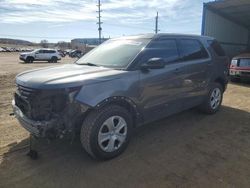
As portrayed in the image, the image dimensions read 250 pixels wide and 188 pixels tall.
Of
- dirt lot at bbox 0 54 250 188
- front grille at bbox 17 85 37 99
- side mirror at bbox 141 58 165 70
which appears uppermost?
side mirror at bbox 141 58 165 70

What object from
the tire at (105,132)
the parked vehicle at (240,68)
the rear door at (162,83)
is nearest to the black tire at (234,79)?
the parked vehicle at (240,68)

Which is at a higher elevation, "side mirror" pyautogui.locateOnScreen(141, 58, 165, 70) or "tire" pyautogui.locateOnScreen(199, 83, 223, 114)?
"side mirror" pyautogui.locateOnScreen(141, 58, 165, 70)

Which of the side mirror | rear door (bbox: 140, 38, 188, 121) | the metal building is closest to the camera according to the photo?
the side mirror

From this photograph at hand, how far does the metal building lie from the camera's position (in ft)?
50.2

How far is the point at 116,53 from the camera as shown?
445 cm

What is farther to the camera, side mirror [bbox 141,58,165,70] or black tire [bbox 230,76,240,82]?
black tire [bbox 230,76,240,82]

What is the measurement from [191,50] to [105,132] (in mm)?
2737

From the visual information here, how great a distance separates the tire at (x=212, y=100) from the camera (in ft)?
19.2

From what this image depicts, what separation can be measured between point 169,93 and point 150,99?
0.53 meters

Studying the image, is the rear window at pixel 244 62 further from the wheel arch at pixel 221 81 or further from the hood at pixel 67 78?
the hood at pixel 67 78

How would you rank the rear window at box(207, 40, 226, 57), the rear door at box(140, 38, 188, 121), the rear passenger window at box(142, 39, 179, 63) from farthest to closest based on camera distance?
the rear window at box(207, 40, 226, 57)
the rear passenger window at box(142, 39, 179, 63)
the rear door at box(140, 38, 188, 121)

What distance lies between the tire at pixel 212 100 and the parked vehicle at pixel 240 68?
5301 millimetres

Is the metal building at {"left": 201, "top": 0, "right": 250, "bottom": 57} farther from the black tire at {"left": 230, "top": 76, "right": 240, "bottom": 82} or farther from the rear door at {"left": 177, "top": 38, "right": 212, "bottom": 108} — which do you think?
the rear door at {"left": 177, "top": 38, "right": 212, "bottom": 108}

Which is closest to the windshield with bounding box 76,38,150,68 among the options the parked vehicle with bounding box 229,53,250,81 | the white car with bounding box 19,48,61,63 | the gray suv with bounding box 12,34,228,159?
the gray suv with bounding box 12,34,228,159
